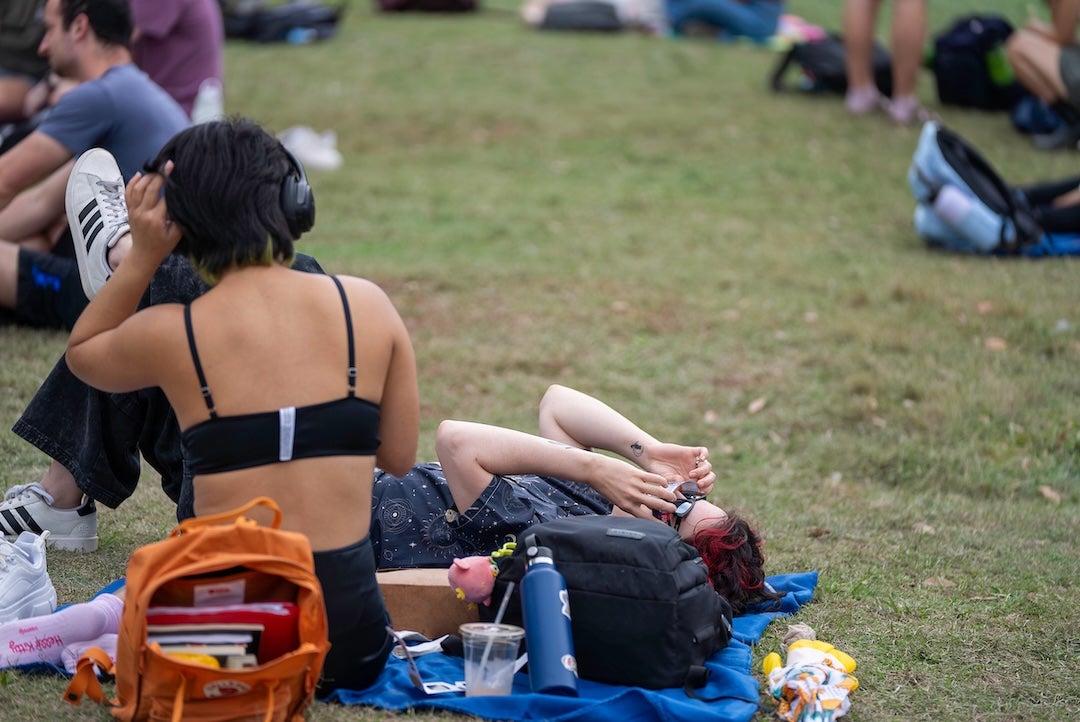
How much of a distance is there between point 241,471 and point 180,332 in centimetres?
33

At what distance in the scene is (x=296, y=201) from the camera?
8.62 feet

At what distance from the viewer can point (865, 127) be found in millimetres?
10320

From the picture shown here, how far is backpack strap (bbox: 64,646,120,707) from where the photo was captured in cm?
260

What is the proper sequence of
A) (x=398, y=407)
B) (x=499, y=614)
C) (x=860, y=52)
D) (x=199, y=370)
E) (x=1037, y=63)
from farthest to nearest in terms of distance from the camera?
(x=860, y=52)
(x=1037, y=63)
(x=499, y=614)
(x=398, y=407)
(x=199, y=370)

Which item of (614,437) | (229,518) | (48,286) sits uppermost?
(229,518)

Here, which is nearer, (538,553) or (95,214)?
(538,553)

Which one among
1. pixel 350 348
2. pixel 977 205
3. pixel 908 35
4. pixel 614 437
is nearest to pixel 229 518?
pixel 350 348

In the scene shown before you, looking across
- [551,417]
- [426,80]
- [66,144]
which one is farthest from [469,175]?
[551,417]

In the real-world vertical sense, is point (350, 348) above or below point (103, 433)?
above

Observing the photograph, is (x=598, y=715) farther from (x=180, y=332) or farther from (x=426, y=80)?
(x=426, y=80)

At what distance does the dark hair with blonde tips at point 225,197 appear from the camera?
2557mm

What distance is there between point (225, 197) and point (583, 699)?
1410 millimetres

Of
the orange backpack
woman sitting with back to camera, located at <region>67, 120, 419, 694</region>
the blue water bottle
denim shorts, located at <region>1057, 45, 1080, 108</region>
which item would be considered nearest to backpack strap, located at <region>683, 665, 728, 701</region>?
the blue water bottle

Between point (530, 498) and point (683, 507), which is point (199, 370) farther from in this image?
point (683, 507)
